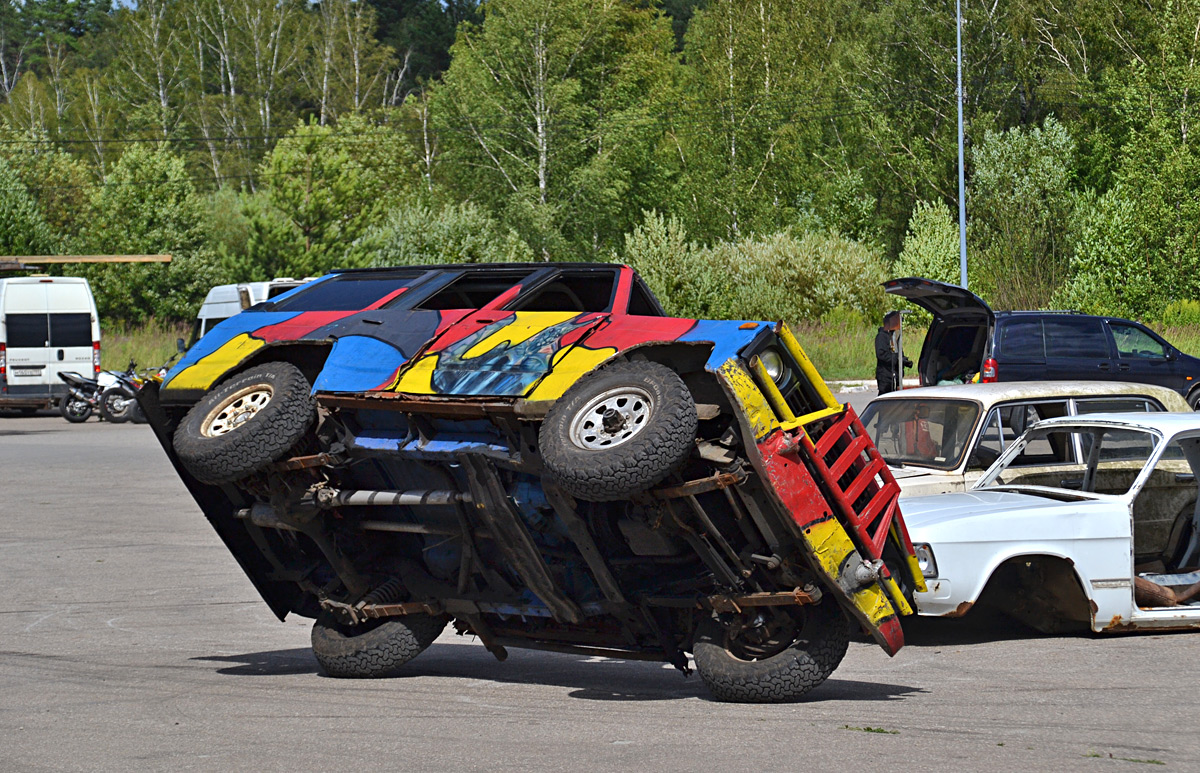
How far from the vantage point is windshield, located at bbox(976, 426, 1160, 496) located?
9250 millimetres

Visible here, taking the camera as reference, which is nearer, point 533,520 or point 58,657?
point 533,520

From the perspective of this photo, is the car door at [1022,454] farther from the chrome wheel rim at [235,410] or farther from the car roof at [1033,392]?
the chrome wheel rim at [235,410]

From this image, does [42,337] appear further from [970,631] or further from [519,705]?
[519,705]

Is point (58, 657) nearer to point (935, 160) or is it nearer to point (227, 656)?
point (227, 656)

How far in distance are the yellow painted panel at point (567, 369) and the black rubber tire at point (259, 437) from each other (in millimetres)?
1152

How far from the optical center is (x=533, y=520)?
609cm

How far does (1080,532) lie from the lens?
Answer: 792cm

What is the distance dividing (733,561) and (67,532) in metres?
8.98

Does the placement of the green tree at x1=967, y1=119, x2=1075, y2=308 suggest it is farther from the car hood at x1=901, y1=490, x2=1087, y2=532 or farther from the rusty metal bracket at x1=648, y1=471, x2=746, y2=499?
the rusty metal bracket at x1=648, y1=471, x2=746, y2=499

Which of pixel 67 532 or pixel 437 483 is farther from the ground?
pixel 437 483

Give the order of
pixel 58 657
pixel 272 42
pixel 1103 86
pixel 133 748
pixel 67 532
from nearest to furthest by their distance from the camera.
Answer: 1. pixel 133 748
2. pixel 58 657
3. pixel 67 532
4. pixel 1103 86
5. pixel 272 42

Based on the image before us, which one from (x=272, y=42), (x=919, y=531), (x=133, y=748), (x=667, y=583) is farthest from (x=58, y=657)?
(x=272, y=42)

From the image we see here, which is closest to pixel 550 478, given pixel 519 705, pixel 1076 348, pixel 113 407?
pixel 519 705

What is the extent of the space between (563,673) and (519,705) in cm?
99
